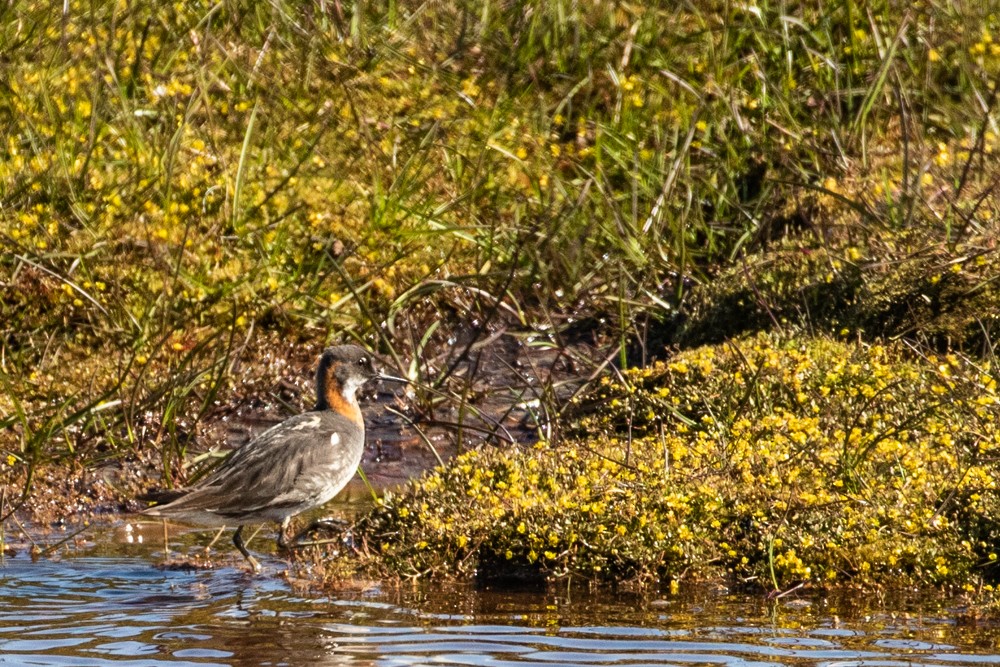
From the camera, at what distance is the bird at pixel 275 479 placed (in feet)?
27.1

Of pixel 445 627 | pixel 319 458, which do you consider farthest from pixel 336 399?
pixel 445 627

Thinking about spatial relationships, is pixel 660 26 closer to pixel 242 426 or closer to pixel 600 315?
pixel 600 315

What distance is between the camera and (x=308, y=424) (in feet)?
29.3

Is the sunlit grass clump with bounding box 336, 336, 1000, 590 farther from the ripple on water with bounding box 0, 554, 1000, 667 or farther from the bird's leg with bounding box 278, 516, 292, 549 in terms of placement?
the bird's leg with bounding box 278, 516, 292, 549

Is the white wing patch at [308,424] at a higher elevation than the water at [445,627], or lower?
higher

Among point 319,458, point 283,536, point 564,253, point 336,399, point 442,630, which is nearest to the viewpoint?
point 442,630

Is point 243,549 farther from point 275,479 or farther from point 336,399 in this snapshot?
point 336,399

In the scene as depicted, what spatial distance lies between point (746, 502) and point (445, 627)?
1.90 meters

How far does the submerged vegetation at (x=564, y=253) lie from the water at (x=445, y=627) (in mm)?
306

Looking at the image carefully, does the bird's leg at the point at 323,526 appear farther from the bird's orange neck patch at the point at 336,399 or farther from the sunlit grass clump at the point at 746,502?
the bird's orange neck patch at the point at 336,399

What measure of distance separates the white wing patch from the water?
45.6 inches

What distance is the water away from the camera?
20.5 feet

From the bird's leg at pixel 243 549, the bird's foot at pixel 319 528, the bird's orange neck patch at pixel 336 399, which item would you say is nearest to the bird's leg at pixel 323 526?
the bird's foot at pixel 319 528

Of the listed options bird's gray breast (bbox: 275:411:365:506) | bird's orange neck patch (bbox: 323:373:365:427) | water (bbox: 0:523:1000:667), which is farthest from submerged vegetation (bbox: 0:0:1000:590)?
bird's orange neck patch (bbox: 323:373:365:427)
